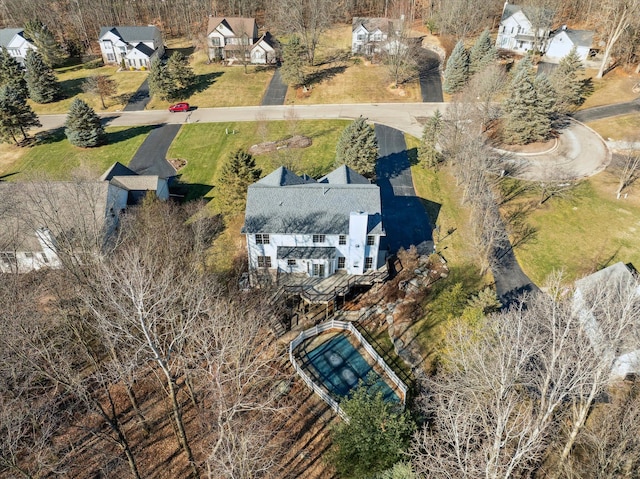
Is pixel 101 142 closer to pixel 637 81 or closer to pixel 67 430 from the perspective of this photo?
pixel 67 430

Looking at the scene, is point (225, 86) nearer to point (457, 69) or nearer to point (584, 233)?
point (457, 69)

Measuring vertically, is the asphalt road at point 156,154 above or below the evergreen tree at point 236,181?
below

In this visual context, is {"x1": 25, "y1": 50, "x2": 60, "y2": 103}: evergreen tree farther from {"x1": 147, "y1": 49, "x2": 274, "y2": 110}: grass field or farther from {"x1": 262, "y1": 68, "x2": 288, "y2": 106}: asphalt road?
{"x1": 262, "y1": 68, "x2": 288, "y2": 106}: asphalt road

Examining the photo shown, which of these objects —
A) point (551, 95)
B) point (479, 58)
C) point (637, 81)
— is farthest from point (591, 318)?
point (637, 81)

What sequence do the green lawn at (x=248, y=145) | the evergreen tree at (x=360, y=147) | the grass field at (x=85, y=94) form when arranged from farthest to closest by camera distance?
the grass field at (x=85, y=94) → the green lawn at (x=248, y=145) → the evergreen tree at (x=360, y=147)

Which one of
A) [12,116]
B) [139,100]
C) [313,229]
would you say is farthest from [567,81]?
[12,116]

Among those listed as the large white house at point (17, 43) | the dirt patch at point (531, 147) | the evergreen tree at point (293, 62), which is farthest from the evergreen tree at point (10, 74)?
the dirt patch at point (531, 147)

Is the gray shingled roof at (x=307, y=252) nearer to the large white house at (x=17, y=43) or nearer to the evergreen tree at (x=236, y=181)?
the evergreen tree at (x=236, y=181)
